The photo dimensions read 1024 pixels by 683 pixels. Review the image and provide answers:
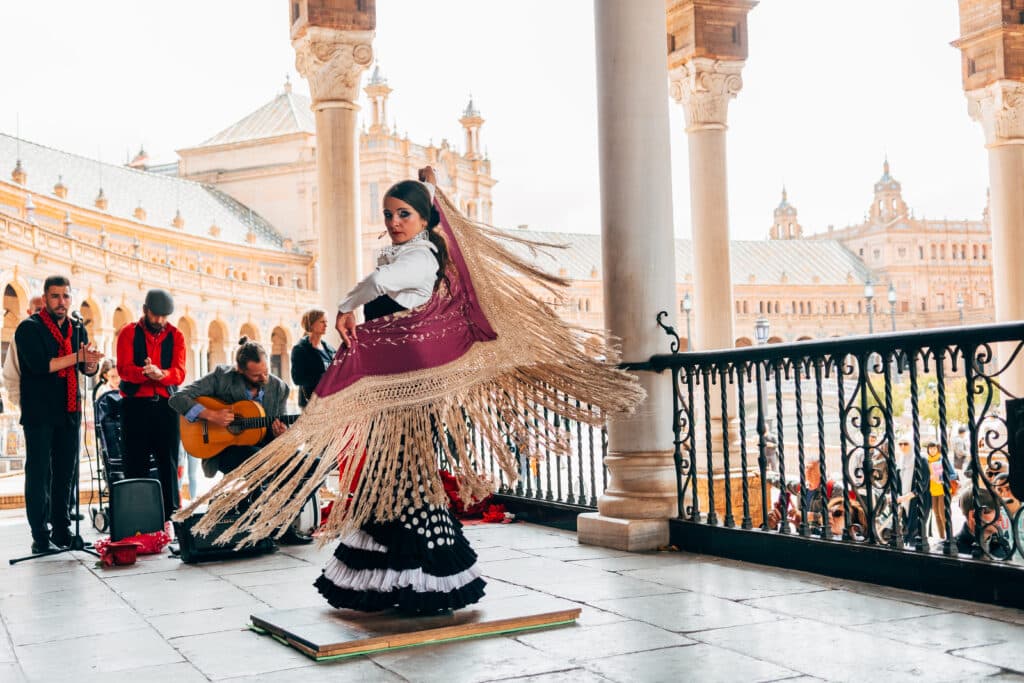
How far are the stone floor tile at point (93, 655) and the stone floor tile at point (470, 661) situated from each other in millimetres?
745

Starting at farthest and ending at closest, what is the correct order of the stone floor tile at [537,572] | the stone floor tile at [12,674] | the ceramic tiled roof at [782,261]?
the ceramic tiled roof at [782,261], the stone floor tile at [537,572], the stone floor tile at [12,674]

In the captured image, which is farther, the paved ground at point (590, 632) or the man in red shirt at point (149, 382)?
the man in red shirt at point (149, 382)

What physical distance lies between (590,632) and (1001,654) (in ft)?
4.19

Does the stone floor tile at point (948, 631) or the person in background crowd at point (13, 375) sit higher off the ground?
the person in background crowd at point (13, 375)

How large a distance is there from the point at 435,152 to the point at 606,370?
206ft

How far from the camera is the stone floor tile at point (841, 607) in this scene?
3906 millimetres

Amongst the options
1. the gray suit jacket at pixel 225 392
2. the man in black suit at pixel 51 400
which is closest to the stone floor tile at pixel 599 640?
the gray suit jacket at pixel 225 392

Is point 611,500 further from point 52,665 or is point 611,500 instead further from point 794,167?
point 794,167

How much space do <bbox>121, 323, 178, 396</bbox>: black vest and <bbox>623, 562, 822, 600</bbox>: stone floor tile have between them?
3.28 meters

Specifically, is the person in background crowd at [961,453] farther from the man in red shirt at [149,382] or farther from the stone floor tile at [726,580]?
the man in red shirt at [149,382]

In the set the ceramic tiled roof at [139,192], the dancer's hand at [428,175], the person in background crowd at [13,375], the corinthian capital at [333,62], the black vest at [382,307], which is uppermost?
the ceramic tiled roof at [139,192]

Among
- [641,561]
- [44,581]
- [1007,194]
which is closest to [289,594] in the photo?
[44,581]

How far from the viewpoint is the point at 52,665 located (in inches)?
141

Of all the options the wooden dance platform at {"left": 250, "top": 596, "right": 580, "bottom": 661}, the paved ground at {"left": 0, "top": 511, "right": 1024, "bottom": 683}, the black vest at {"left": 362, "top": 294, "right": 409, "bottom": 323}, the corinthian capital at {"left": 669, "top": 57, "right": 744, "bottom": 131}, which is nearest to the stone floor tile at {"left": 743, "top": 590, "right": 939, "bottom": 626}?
the paved ground at {"left": 0, "top": 511, "right": 1024, "bottom": 683}
